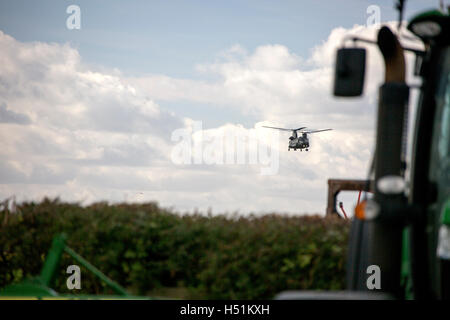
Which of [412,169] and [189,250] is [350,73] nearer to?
[412,169]

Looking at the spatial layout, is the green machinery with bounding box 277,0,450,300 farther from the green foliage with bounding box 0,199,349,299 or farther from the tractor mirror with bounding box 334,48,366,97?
the green foliage with bounding box 0,199,349,299

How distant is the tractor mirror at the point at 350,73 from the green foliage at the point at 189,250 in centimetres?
284

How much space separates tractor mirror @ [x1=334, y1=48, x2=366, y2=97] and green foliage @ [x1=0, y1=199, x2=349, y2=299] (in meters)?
2.84

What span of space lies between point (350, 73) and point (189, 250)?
3243 millimetres

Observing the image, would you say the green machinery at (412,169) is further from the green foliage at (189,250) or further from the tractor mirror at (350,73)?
the green foliage at (189,250)

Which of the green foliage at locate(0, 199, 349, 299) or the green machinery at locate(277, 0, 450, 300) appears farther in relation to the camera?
the green foliage at locate(0, 199, 349, 299)

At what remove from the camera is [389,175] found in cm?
355

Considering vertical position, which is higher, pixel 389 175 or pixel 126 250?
pixel 389 175

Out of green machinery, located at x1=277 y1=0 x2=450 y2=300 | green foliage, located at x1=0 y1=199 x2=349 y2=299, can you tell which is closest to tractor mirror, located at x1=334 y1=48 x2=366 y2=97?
green machinery, located at x1=277 y1=0 x2=450 y2=300

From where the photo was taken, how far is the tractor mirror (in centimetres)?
347
